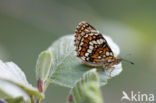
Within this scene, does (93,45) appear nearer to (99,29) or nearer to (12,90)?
(12,90)

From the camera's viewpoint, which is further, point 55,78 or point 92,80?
point 55,78

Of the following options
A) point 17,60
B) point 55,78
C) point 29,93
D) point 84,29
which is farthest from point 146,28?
point 17,60

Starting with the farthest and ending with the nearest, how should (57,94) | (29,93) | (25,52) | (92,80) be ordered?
(25,52) → (57,94) → (29,93) → (92,80)

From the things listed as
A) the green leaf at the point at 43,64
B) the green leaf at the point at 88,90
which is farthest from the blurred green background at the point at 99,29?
the green leaf at the point at 88,90

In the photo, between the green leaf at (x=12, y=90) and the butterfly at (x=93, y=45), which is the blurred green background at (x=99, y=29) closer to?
the butterfly at (x=93, y=45)

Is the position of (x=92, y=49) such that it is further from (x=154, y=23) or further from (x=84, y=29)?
(x=154, y=23)
